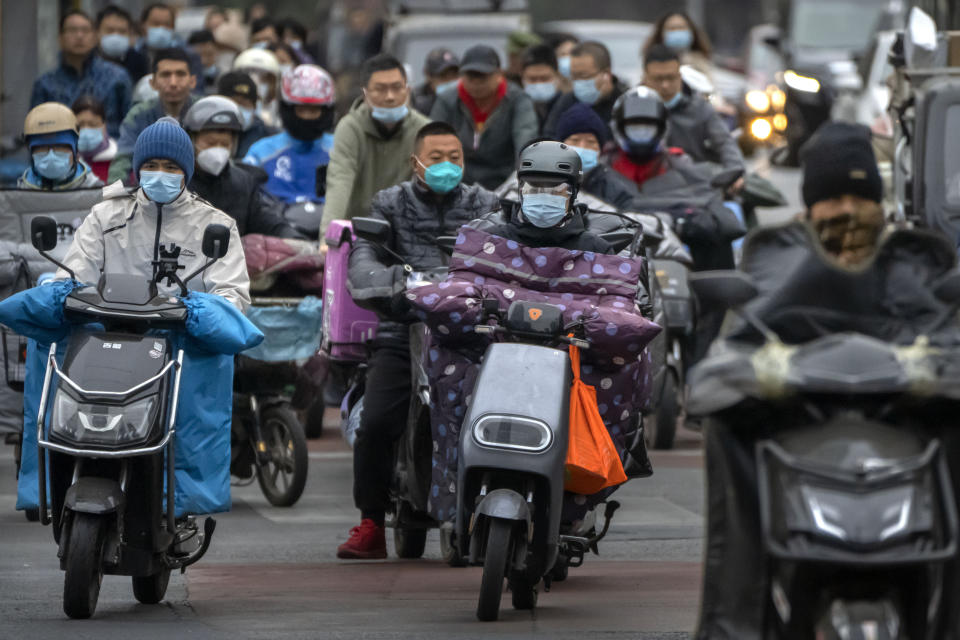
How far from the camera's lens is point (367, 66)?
504 inches

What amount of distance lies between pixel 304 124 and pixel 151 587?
5.37m

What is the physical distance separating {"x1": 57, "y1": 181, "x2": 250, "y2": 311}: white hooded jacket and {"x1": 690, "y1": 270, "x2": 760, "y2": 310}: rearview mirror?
10.1 ft

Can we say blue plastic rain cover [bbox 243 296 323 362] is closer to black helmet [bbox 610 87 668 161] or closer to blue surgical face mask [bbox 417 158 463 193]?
blue surgical face mask [bbox 417 158 463 193]

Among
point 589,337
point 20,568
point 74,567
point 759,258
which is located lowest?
point 20,568

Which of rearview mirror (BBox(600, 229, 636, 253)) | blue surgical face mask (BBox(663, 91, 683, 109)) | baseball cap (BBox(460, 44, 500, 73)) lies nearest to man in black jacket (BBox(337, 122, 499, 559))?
rearview mirror (BBox(600, 229, 636, 253))

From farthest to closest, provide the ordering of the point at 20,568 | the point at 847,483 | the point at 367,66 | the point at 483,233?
the point at 367,66
the point at 20,568
the point at 483,233
the point at 847,483

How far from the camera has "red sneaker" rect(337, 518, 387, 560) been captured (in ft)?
33.6

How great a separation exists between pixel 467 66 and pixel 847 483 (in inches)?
370

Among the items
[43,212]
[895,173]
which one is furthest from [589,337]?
[895,173]

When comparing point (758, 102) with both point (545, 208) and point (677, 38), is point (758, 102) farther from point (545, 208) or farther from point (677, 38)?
point (545, 208)

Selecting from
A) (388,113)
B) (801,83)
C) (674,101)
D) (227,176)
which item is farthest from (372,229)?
(801,83)

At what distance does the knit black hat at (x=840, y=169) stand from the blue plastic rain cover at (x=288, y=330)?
5863 mm

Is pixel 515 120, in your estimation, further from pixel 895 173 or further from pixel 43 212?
pixel 43 212

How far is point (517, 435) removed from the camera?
7.99 metres
